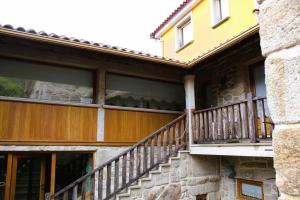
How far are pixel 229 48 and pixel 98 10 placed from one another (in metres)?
23.7

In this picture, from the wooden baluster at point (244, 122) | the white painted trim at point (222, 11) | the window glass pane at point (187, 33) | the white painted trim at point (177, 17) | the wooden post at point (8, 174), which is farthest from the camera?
the window glass pane at point (187, 33)

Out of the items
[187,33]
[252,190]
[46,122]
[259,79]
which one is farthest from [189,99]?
[187,33]

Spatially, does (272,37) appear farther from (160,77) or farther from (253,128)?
(160,77)

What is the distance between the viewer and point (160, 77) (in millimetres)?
7703

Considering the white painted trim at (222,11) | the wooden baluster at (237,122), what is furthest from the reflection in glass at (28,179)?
the white painted trim at (222,11)

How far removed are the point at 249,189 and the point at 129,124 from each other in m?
3.38

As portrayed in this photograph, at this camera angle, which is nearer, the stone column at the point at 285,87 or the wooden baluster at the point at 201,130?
the stone column at the point at 285,87

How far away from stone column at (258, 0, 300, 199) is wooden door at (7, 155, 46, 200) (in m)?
6.04

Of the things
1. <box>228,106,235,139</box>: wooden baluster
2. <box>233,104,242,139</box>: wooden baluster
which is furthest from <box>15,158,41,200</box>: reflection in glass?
<box>233,104,242,139</box>: wooden baluster

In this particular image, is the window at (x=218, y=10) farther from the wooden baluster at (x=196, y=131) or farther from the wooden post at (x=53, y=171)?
the wooden post at (x=53, y=171)

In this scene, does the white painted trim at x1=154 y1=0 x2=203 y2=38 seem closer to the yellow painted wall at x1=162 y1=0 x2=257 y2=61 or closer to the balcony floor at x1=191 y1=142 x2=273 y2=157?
the yellow painted wall at x1=162 y1=0 x2=257 y2=61

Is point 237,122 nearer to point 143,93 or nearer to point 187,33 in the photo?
point 143,93

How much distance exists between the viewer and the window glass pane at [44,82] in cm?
590

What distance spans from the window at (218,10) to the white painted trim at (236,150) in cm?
483
